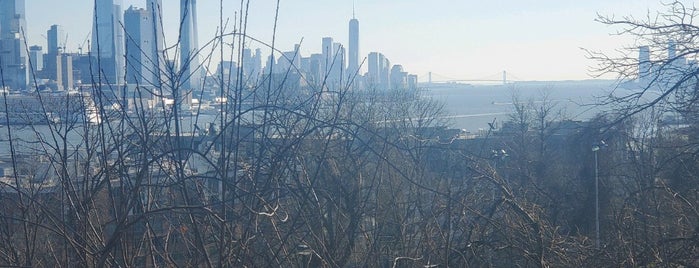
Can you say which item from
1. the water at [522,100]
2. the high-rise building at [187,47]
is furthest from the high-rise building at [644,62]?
the high-rise building at [187,47]

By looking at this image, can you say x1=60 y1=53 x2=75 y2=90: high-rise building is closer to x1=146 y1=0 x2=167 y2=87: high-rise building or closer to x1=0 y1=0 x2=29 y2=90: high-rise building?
x1=0 y1=0 x2=29 y2=90: high-rise building

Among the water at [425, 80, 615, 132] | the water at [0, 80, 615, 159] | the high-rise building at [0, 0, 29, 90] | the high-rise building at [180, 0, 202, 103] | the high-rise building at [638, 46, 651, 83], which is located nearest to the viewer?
the high-rise building at [180, 0, 202, 103]

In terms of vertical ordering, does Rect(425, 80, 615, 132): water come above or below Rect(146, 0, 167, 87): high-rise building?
below

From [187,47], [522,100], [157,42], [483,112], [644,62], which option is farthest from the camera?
[483,112]

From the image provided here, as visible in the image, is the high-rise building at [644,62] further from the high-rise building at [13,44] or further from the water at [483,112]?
the high-rise building at [13,44]

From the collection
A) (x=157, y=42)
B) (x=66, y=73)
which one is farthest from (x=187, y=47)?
(x=66, y=73)

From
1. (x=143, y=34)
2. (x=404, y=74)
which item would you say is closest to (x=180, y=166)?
(x=143, y=34)

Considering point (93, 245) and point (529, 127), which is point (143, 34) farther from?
point (529, 127)

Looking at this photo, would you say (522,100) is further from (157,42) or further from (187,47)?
(157,42)

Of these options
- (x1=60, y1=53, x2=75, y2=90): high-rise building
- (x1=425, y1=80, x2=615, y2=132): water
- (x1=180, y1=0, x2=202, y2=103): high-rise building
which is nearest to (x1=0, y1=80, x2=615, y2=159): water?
(x1=425, y1=80, x2=615, y2=132): water
